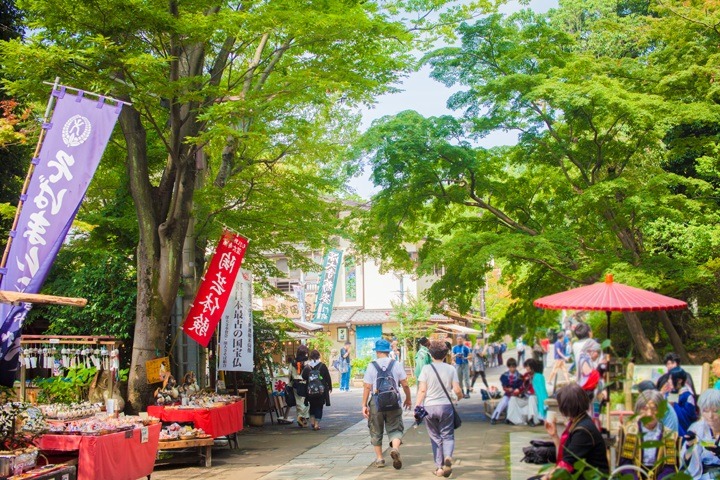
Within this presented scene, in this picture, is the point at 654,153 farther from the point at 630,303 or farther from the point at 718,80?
the point at 630,303

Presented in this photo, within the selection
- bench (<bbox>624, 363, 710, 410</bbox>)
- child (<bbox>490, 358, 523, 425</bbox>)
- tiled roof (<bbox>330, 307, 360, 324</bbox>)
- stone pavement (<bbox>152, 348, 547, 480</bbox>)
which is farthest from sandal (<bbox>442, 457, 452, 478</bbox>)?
tiled roof (<bbox>330, 307, 360, 324</bbox>)

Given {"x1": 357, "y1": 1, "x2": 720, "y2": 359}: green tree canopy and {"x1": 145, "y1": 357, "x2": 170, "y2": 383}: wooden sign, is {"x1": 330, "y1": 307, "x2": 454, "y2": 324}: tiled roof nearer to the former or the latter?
{"x1": 357, "y1": 1, "x2": 720, "y2": 359}: green tree canopy

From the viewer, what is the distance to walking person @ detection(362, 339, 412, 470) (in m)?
10.6

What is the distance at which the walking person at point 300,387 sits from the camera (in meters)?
17.9

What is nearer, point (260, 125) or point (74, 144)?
point (74, 144)

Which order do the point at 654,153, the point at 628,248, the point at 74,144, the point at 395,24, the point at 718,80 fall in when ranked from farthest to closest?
the point at 654,153 → the point at 628,248 → the point at 718,80 → the point at 395,24 → the point at 74,144

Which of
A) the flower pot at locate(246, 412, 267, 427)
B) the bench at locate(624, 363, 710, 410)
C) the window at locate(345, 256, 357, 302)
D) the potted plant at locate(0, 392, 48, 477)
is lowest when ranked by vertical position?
the flower pot at locate(246, 412, 267, 427)

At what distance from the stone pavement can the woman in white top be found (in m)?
0.97

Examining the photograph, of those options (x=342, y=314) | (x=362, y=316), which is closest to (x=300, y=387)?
(x=362, y=316)

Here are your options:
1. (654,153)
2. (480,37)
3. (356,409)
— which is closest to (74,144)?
(480,37)

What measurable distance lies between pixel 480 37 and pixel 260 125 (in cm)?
651

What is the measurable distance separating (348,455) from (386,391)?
2864mm

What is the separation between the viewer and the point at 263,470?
38.6ft

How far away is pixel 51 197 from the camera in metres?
9.60
